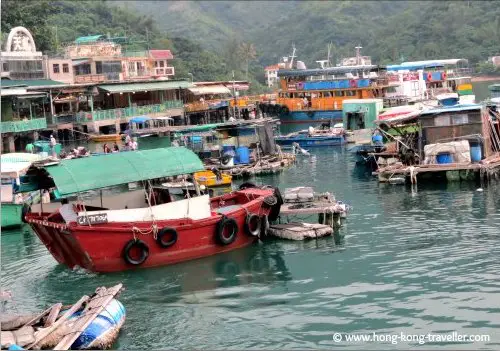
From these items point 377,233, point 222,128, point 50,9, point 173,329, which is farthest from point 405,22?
point 173,329

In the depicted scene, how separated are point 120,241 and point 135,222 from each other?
24.7 inches

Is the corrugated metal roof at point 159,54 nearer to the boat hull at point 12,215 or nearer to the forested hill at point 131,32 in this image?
the forested hill at point 131,32

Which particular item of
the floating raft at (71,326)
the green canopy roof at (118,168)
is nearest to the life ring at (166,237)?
the green canopy roof at (118,168)

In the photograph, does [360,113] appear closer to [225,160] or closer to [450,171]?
[225,160]

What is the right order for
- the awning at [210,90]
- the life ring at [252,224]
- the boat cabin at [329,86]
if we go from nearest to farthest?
the life ring at [252,224], the boat cabin at [329,86], the awning at [210,90]

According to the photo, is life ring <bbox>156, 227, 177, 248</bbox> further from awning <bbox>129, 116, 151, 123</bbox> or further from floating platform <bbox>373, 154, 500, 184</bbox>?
awning <bbox>129, 116, 151, 123</bbox>

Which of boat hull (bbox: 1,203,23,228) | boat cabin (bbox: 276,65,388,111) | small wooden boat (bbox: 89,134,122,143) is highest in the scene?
boat cabin (bbox: 276,65,388,111)

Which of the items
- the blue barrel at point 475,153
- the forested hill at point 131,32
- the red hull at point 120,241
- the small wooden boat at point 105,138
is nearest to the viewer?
the red hull at point 120,241

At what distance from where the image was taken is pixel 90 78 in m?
58.6

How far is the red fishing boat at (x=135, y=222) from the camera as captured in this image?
19109mm

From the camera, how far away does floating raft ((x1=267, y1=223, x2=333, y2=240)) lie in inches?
880

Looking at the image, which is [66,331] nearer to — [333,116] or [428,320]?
[428,320]

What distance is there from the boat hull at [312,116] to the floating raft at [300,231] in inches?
1453

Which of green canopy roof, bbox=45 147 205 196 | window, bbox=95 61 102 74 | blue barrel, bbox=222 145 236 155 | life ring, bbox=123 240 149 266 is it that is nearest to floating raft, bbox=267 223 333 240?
green canopy roof, bbox=45 147 205 196
